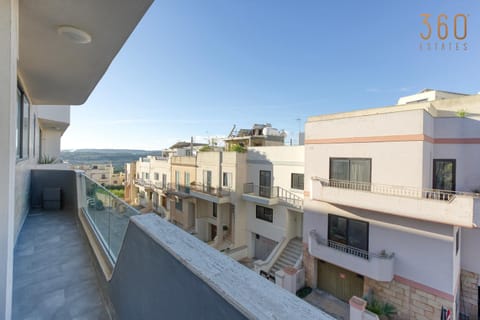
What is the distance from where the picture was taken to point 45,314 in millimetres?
1863

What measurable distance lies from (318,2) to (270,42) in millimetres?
2764

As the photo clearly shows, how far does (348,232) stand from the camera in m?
7.52

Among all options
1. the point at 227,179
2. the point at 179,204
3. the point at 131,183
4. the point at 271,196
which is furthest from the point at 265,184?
the point at 131,183

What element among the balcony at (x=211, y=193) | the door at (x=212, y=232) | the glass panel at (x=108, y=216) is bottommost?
the door at (x=212, y=232)

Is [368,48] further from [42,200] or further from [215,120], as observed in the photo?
[215,120]

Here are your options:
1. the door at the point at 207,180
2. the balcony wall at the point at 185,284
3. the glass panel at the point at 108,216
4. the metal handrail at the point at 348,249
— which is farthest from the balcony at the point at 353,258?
the balcony wall at the point at 185,284

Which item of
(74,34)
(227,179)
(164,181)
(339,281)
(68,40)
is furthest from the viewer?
(164,181)

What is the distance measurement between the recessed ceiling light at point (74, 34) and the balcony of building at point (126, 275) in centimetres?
169

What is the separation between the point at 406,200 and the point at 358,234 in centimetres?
204

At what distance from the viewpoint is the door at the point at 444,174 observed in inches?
265

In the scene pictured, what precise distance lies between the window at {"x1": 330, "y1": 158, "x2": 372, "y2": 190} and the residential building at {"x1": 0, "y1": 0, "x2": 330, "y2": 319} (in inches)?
280

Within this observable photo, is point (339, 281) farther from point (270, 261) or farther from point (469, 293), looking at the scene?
point (469, 293)

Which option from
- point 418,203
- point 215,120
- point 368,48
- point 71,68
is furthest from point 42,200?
point 215,120

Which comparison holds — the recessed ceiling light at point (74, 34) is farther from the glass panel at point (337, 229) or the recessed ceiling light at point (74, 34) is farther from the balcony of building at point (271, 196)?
the balcony of building at point (271, 196)
